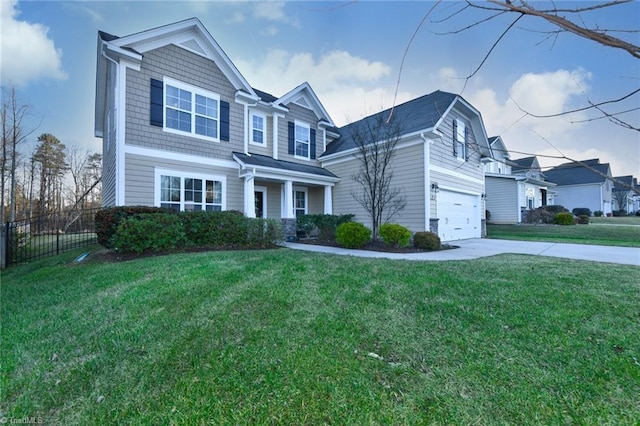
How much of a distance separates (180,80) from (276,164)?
4333 millimetres

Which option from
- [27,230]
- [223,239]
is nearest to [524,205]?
[223,239]

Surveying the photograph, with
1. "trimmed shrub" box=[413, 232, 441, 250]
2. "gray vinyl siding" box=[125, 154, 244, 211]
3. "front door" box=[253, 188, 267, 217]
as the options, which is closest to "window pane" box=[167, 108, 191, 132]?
"gray vinyl siding" box=[125, 154, 244, 211]

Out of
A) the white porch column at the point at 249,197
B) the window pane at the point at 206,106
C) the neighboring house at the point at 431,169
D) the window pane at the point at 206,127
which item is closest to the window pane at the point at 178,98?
the window pane at the point at 206,106

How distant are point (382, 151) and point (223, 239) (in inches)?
263

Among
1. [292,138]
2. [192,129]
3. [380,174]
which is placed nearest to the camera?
[192,129]

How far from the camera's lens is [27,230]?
30.6 ft

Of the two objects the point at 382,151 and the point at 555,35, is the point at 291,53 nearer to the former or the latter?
the point at 382,151

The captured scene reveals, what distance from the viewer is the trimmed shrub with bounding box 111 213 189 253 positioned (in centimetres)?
707

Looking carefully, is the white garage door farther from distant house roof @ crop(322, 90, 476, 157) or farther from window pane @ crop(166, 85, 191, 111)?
window pane @ crop(166, 85, 191, 111)

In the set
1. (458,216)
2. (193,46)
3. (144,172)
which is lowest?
(458,216)

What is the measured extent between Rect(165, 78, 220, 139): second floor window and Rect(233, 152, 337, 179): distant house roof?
4.29 ft

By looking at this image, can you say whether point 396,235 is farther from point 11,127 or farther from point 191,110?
point 11,127

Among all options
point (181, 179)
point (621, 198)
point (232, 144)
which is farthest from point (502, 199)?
point (621, 198)

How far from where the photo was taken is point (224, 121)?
429 inches
